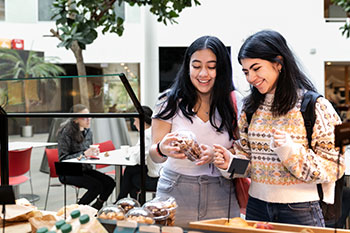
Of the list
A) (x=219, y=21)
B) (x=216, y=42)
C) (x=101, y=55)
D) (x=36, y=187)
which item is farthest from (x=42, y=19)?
(x=216, y=42)

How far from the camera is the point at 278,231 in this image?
3.86 feet

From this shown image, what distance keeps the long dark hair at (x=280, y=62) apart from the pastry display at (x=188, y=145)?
36cm

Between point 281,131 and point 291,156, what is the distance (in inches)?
4.0

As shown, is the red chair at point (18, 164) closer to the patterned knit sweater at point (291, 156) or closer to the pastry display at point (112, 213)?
the pastry display at point (112, 213)

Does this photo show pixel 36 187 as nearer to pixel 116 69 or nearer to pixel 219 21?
pixel 219 21

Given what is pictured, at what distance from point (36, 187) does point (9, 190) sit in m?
5.45

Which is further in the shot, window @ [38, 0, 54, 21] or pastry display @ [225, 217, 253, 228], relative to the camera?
window @ [38, 0, 54, 21]

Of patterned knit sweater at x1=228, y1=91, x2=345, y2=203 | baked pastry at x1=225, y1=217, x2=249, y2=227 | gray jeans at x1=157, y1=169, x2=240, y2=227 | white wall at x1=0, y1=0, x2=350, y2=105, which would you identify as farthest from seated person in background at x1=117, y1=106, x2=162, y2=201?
white wall at x1=0, y1=0, x2=350, y2=105

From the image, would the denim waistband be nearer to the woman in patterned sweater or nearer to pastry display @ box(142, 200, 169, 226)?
the woman in patterned sweater

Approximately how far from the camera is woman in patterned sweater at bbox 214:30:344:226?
1509 mm

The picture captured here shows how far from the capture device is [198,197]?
1797 millimetres

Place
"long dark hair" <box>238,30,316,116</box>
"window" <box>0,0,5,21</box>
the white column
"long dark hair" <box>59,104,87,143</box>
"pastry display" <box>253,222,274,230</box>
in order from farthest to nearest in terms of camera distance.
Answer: "window" <box>0,0,5,21</box> < the white column < "long dark hair" <box>59,104,87,143</box> < "long dark hair" <box>238,30,316,116</box> < "pastry display" <box>253,222,274,230</box>

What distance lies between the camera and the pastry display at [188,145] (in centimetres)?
164

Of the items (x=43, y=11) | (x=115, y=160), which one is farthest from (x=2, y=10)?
(x=115, y=160)
